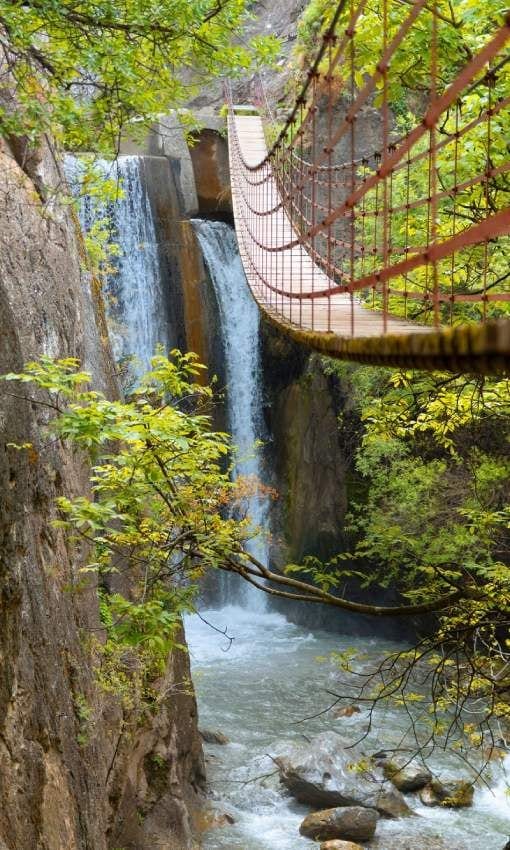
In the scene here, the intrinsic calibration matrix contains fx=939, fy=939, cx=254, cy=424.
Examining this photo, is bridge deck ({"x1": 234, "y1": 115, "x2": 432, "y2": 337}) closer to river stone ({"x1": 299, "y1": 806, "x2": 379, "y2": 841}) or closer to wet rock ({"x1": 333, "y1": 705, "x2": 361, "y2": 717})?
river stone ({"x1": 299, "y1": 806, "x2": 379, "y2": 841})

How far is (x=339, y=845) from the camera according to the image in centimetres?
584

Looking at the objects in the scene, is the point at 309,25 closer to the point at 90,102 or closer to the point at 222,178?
the point at 222,178

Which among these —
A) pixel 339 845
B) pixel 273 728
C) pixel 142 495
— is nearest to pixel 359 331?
pixel 142 495

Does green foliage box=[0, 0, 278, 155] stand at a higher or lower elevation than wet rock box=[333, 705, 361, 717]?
higher

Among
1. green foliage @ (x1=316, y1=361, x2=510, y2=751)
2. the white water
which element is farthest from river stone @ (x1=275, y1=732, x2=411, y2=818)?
green foliage @ (x1=316, y1=361, x2=510, y2=751)

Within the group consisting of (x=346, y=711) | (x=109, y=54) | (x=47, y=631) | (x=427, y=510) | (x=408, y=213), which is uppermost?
(x=109, y=54)

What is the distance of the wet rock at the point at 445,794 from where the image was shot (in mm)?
6441

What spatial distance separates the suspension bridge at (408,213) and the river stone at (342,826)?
10.9ft

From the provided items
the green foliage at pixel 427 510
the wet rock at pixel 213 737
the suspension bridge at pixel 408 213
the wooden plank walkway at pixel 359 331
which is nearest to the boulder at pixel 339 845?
the green foliage at pixel 427 510

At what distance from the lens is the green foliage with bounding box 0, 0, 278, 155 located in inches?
136

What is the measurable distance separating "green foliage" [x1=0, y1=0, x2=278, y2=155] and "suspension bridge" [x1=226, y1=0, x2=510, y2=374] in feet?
1.59

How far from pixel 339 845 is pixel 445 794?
108 cm

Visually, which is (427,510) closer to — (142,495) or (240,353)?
(240,353)

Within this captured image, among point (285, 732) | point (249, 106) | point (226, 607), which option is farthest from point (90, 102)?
point (249, 106)
